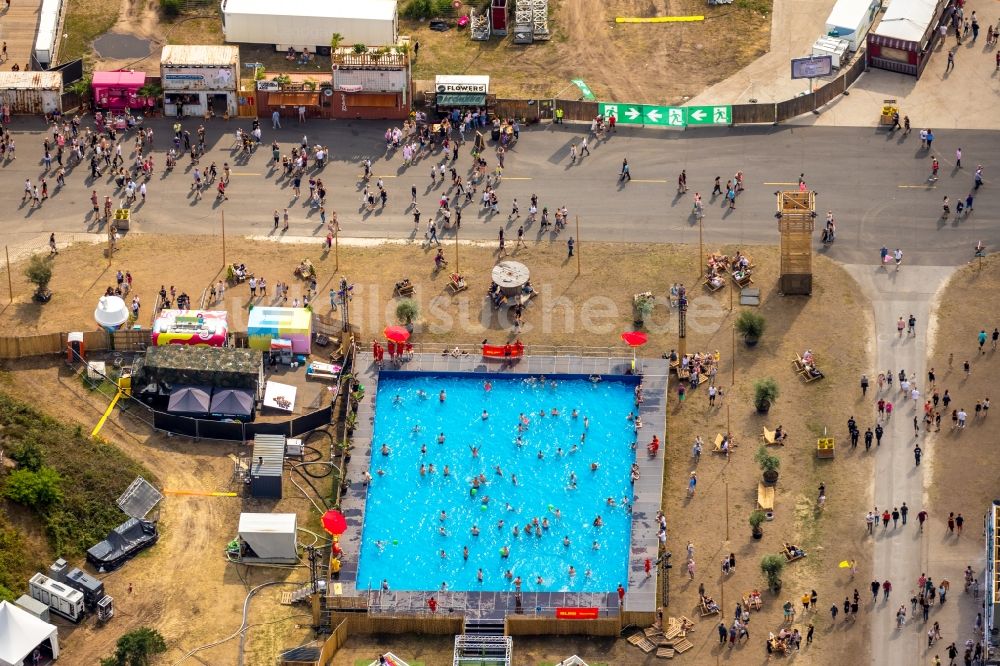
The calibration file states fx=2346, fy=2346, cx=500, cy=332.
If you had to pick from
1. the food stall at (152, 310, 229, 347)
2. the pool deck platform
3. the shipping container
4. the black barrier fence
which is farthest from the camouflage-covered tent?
the shipping container

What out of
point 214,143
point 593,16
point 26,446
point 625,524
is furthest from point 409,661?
point 593,16

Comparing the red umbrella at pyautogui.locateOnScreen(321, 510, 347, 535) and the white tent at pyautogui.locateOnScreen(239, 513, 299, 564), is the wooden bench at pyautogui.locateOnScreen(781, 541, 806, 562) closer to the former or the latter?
the red umbrella at pyautogui.locateOnScreen(321, 510, 347, 535)

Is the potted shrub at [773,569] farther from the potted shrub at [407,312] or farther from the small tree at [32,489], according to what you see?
the small tree at [32,489]

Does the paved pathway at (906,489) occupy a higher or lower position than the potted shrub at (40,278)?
lower

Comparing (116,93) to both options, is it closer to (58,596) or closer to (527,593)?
(58,596)

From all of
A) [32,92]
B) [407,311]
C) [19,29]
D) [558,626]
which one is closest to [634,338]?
[407,311]

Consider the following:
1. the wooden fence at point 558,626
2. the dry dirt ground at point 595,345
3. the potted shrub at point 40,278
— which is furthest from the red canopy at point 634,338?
the potted shrub at point 40,278
